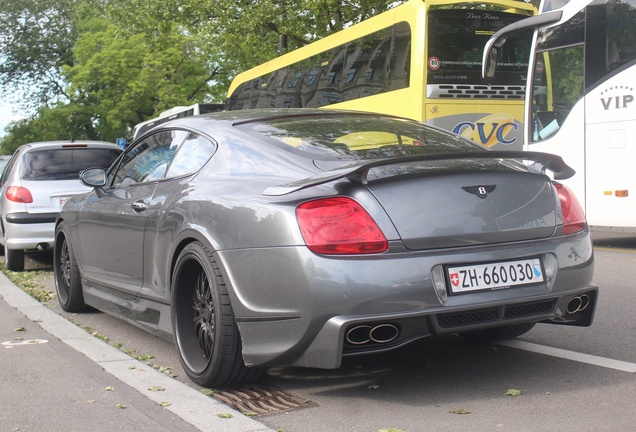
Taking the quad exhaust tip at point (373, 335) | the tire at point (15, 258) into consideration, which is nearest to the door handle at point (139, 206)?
the quad exhaust tip at point (373, 335)

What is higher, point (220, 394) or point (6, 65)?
point (6, 65)

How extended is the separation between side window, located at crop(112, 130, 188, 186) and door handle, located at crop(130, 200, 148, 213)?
186 mm

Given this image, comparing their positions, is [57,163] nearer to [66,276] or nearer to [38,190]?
[38,190]

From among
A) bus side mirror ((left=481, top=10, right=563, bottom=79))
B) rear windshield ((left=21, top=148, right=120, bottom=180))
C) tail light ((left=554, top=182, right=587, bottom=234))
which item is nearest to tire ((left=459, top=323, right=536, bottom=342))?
tail light ((left=554, top=182, right=587, bottom=234))

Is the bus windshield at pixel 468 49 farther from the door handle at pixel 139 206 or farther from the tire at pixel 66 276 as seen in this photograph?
the door handle at pixel 139 206

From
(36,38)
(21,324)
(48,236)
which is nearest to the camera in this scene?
(21,324)

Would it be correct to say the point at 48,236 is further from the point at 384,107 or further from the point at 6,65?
the point at 6,65

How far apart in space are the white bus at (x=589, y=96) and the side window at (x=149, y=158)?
720 centimetres

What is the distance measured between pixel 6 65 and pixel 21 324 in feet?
179

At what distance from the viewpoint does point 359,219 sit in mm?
4082

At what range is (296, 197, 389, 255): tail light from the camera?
4043 millimetres

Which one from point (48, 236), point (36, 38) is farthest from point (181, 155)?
point (36, 38)

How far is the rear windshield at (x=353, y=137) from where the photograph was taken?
467 cm

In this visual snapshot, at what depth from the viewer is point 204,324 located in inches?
188
